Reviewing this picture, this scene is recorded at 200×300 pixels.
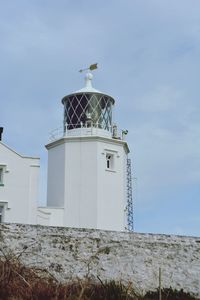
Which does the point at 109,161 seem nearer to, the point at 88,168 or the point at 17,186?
the point at 88,168

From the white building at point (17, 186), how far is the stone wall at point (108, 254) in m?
13.3

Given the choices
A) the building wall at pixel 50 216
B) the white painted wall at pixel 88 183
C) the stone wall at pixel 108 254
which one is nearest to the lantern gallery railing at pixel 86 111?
the white painted wall at pixel 88 183

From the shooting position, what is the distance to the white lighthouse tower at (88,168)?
26.1 metres

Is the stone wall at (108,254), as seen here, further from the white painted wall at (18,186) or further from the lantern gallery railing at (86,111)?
the lantern gallery railing at (86,111)

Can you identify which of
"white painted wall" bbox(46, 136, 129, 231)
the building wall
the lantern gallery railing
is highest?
the lantern gallery railing

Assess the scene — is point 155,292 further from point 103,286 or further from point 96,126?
point 96,126

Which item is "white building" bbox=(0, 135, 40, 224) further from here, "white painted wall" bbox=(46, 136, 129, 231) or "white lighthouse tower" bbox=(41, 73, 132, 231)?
"white painted wall" bbox=(46, 136, 129, 231)

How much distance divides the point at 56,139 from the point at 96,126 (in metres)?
1.80

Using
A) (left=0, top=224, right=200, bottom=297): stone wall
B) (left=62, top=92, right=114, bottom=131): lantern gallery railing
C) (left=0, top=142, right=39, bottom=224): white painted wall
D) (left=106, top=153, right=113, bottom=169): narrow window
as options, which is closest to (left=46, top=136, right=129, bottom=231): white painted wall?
(left=106, top=153, right=113, bottom=169): narrow window

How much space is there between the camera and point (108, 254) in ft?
35.1

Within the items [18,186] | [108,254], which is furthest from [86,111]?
[108,254]

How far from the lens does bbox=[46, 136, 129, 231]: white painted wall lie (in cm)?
2605

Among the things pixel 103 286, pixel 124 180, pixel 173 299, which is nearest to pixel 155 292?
pixel 173 299

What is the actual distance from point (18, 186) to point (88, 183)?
133 inches
